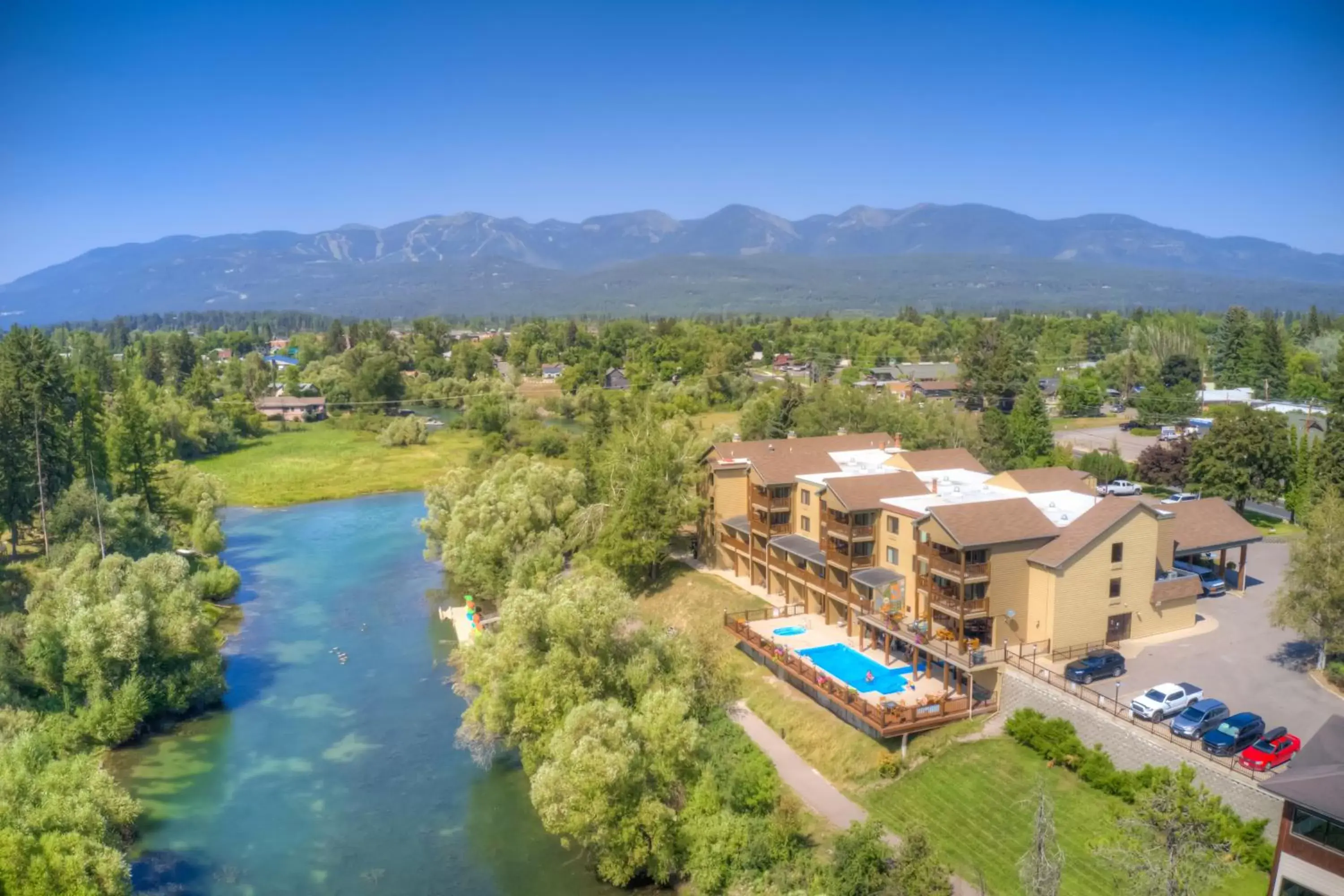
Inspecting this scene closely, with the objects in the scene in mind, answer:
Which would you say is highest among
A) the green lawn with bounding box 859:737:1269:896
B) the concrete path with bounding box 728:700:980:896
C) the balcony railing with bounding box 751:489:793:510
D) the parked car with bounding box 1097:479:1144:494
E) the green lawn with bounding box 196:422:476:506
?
the balcony railing with bounding box 751:489:793:510

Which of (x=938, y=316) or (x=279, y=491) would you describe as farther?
(x=938, y=316)

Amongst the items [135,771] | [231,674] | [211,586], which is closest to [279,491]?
[211,586]

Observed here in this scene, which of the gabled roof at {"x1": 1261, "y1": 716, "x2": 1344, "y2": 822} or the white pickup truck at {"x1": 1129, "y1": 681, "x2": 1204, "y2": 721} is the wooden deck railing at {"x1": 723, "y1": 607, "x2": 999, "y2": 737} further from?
the gabled roof at {"x1": 1261, "y1": 716, "x2": 1344, "y2": 822}

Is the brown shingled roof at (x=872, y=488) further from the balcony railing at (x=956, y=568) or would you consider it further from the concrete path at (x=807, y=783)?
the concrete path at (x=807, y=783)

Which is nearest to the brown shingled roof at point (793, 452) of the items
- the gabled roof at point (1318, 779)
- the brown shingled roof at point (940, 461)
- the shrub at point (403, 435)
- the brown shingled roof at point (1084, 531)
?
the brown shingled roof at point (940, 461)

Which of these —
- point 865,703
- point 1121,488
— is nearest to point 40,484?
point 865,703

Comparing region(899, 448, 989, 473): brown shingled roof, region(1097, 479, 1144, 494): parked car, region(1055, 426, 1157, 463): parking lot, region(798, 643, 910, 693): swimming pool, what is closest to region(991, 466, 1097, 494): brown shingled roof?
region(899, 448, 989, 473): brown shingled roof

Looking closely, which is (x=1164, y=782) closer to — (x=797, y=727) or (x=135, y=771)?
(x=797, y=727)
